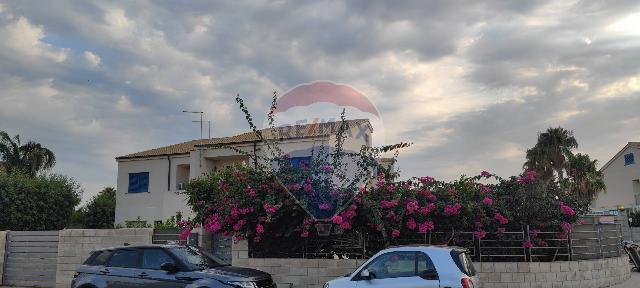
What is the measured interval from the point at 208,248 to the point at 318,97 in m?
5.05

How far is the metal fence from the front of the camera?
39.9 feet

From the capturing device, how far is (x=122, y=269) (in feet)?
33.6

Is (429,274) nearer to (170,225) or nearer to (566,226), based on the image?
(566,226)

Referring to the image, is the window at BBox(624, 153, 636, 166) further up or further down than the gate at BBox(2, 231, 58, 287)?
further up

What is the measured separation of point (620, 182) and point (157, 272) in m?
46.8

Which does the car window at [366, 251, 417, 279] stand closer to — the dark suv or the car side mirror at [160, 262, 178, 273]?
the dark suv

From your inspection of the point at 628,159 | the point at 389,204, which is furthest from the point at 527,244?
the point at 628,159

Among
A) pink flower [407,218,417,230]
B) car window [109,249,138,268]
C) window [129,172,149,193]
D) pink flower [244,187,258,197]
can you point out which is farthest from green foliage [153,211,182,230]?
window [129,172,149,193]

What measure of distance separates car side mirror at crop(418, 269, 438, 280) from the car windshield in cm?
403

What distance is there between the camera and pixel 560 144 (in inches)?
1660

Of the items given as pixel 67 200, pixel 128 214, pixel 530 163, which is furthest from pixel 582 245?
pixel 530 163

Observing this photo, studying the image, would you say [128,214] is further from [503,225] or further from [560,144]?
[560,144]

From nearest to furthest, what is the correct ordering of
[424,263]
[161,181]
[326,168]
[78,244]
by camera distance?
[424,263] < [326,168] < [78,244] < [161,181]

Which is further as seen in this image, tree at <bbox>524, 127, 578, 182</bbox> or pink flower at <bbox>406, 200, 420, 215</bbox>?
tree at <bbox>524, 127, 578, 182</bbox>
